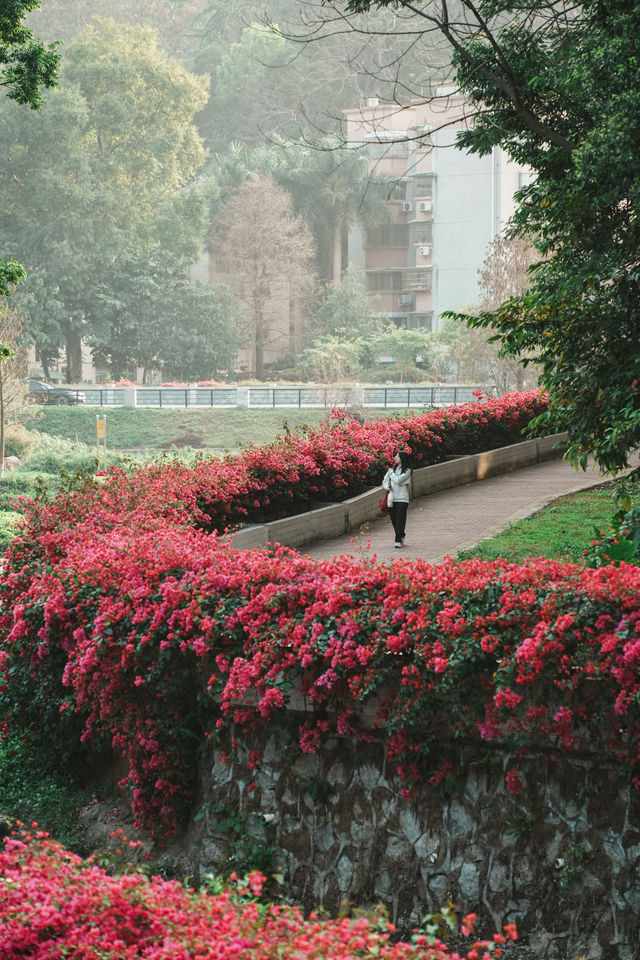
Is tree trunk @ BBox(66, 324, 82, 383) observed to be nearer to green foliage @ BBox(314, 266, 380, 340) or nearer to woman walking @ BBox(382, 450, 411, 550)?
green foliage @ BBox(314, 266, 380, 340)

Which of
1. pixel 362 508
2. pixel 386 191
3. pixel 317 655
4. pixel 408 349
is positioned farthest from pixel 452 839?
pixel 386 191

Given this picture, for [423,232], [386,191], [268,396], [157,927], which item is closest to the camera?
[157,927]

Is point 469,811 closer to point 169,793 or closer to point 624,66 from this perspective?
point 169,793

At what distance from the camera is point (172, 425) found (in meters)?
48.0

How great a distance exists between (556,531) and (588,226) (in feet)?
14.5

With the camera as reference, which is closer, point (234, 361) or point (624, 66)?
point (624, 66)

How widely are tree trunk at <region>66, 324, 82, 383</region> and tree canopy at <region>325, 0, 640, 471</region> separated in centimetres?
5043

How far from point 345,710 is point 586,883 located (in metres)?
1.70

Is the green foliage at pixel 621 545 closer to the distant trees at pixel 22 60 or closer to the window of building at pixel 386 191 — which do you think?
the distant trees at pixel 22 60

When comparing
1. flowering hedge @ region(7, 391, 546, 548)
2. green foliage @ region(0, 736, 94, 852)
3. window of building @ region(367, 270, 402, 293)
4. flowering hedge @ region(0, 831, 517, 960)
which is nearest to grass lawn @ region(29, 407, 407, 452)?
window of building @ region(367, 270, 402, 293)

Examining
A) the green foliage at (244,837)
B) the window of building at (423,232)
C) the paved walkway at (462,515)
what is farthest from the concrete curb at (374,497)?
the window of building at (423,232)

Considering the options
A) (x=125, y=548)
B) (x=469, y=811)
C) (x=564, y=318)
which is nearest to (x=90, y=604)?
(x=125, y=548)

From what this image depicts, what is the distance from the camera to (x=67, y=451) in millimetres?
38094

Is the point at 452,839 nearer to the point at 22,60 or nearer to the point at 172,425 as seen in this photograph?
the point at 22,60
